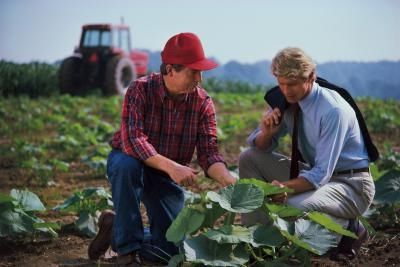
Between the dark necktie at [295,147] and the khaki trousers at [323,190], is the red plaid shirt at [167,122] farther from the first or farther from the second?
the dark necktie at [295,147]

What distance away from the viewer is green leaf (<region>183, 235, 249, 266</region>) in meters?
2.52

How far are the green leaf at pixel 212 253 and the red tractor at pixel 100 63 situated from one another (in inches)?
470

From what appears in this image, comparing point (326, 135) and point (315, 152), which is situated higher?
point (326, 135)

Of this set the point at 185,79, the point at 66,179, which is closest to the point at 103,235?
the point at 185,79

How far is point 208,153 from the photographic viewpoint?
3250 millimetres

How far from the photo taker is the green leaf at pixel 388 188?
3.69 m

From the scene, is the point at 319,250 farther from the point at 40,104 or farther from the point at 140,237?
the point at 40,104

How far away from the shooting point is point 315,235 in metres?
2.73

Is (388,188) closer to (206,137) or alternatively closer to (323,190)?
(323,190)

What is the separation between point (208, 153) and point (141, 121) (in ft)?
1.28

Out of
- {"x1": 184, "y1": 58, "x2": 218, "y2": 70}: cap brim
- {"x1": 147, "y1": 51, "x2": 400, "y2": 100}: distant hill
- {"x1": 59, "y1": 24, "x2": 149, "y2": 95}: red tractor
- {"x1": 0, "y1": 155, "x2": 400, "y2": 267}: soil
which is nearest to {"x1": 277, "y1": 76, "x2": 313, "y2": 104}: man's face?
{"x1": 184, "y1": 58, "x2": 218, "y2": 70}: cap brim

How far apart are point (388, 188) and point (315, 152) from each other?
2.67 ft

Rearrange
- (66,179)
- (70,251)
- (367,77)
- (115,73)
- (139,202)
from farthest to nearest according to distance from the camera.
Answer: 1. (115,73)
2. (367,77)
3. (66,179)
4. (70,251)
5. (139,202)

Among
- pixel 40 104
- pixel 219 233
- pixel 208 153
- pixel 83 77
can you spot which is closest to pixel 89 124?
pixel 40 104
